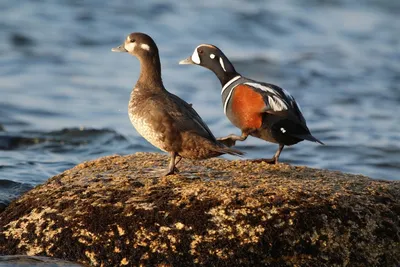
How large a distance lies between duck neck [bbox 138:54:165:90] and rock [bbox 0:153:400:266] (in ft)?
3.15

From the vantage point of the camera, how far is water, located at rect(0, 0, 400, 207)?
1041 centimetres

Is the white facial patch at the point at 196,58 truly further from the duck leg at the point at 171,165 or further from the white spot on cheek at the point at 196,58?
the duck leg at the point at 171,165

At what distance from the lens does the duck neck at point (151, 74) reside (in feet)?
21.5

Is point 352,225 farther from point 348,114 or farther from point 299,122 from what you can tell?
point 348,114

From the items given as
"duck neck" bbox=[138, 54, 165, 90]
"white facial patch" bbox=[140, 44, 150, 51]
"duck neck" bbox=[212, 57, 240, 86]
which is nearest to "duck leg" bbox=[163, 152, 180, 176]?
"duck neck" bbox=[138, 54, 165, 90]

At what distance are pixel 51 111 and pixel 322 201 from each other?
23.1ft

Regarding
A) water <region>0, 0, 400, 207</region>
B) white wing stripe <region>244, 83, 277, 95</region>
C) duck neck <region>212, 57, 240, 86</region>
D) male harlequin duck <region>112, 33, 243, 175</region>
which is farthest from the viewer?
water <region>0, 0, 400, 207</region>

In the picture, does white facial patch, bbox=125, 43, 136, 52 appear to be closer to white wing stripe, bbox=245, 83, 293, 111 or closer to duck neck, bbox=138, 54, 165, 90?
duck neck, bbox=138, 54, 165, 90

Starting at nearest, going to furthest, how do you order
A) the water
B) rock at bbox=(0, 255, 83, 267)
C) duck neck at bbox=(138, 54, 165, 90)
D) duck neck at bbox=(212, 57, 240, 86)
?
rock at bbox=(0, 255, 83, 267)
duck neck at bbox=(138, 54, 165, 90)
duck neck at bbox=(212, 57, 240, 86)
the water

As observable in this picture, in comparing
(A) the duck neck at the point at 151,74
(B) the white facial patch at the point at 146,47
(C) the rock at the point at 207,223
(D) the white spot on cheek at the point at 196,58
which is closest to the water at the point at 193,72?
(C) the rock at the point at 207,223

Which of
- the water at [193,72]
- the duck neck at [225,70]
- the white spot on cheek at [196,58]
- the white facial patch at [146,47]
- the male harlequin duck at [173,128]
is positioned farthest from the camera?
the water at [193,72]

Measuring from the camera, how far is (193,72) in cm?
1518

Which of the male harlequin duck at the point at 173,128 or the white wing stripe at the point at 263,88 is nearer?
the male harlequin duck at the point at 173,128

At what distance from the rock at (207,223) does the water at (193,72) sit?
1.08m
